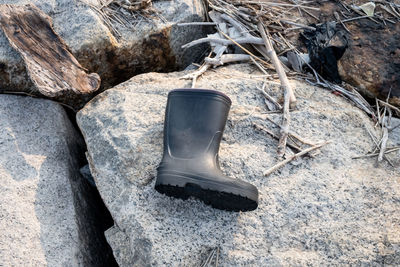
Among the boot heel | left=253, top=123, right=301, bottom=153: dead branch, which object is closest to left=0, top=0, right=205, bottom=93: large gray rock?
left=253, top=123, right=301, bottom=153: dead branch

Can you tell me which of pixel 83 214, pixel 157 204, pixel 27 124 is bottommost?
pixel 83 214

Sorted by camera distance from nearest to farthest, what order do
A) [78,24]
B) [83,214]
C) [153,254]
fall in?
1. [153,254]
2. [83,214]
3. [78,24]

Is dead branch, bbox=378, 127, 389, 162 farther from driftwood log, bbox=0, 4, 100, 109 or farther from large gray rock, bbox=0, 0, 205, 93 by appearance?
driftwood log, bbox=0, 4, 100, 109

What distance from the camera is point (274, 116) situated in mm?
2240

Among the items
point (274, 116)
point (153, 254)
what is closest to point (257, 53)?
point (274, 116)

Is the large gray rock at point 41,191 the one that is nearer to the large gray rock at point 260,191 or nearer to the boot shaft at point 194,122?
the large gray rock at point 260,191

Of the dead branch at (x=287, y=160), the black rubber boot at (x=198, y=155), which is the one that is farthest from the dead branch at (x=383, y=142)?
the black rubber boot at (x=198, y=155)

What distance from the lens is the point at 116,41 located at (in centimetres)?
262

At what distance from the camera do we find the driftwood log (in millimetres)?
2182

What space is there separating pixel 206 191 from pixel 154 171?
374mm

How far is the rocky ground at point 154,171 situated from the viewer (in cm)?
176

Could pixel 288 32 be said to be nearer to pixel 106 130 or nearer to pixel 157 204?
pixel 106 130

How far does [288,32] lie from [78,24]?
1436mm

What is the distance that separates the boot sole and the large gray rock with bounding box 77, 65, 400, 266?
0.48 feet
